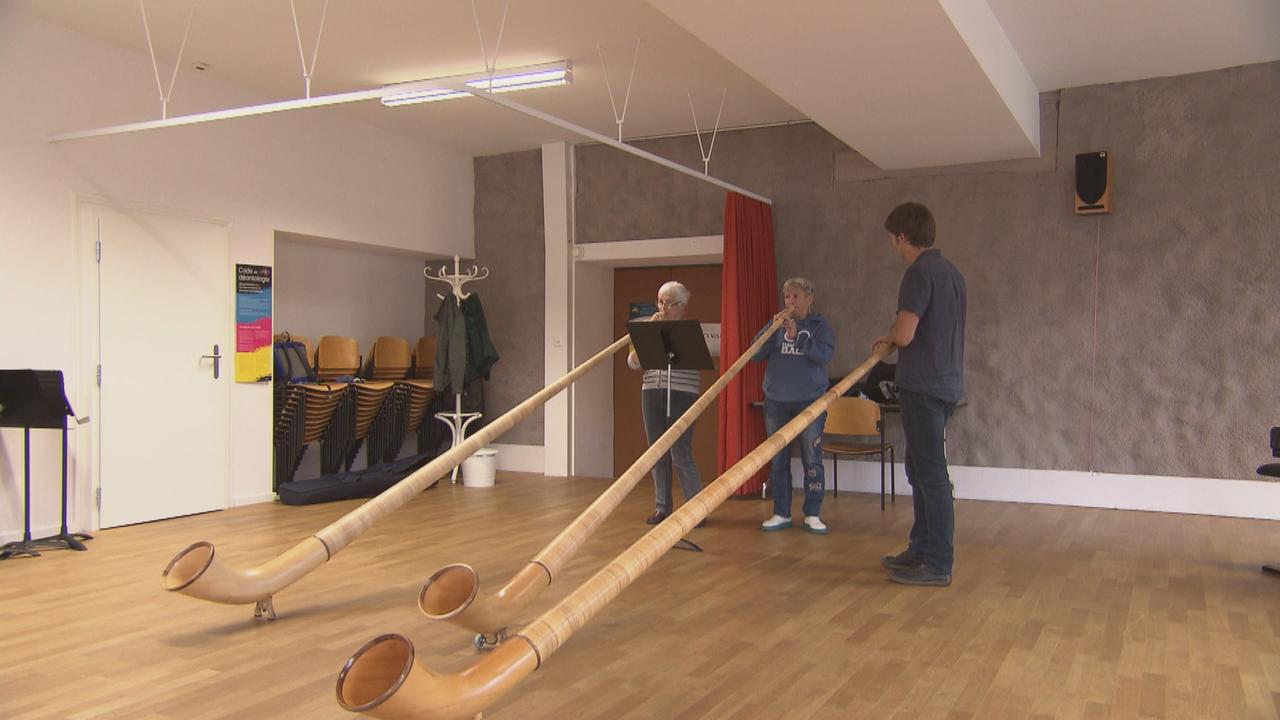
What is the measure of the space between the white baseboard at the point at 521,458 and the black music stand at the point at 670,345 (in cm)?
403

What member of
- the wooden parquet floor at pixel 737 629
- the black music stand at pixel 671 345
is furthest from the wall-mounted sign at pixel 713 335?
the black music stand at pixel 671 345

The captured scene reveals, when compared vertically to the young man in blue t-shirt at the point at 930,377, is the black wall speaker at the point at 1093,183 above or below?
above

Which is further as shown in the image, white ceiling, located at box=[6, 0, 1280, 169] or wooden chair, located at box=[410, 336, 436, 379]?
wooden chair, located at box=[410, 336, 436, 379]

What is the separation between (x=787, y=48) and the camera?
462 cm

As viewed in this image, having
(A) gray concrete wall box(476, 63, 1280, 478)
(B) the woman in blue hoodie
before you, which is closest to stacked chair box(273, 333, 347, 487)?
(B) the woman in blue hoodie

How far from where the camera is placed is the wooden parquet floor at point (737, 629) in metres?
3.04

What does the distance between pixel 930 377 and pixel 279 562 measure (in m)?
2.93

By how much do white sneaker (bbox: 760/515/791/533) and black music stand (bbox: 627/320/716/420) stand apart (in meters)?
1.24

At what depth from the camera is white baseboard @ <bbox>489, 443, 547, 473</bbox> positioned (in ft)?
30.6

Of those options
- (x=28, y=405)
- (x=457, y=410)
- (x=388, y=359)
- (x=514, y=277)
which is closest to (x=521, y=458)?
(x=457, y=410)

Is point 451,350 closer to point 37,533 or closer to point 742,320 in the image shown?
point 742,320

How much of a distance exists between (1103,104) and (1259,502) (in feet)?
9.79

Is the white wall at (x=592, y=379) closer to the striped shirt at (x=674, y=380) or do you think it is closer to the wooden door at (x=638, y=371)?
the wooden door at (x=638, y=371)

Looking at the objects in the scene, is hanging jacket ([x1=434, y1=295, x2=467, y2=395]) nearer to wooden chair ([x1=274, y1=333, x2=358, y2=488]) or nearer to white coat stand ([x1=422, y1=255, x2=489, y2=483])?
white coat stand ([x1=422, y1=255, x2=489, y2=483])
